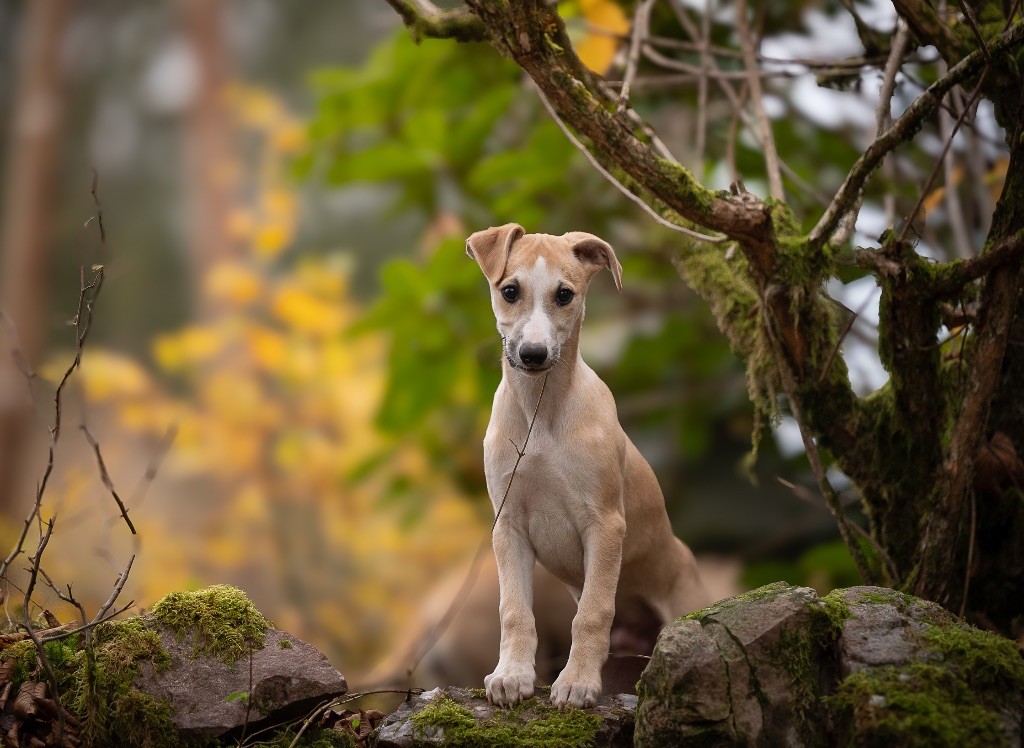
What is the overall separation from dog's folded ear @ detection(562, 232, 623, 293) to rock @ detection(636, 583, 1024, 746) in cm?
158

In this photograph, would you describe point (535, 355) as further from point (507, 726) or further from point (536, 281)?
point (507, 726)

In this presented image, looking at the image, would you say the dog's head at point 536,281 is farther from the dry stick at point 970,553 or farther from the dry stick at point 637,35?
the dry stick at point 970,553

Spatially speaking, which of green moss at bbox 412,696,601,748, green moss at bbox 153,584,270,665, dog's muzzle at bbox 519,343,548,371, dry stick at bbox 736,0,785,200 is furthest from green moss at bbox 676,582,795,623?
dry stick at bbox 736,0,785,200

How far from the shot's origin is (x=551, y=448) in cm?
448

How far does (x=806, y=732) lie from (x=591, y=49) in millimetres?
4014

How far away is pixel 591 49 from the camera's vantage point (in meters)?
6.01

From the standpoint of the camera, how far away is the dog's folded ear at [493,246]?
4.51 meters

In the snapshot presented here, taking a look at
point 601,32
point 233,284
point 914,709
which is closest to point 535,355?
point 914,709

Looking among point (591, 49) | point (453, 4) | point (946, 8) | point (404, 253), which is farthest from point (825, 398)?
point (404, 253)

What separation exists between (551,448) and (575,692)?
1035 mm

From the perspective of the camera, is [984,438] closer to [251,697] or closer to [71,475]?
[251,697]

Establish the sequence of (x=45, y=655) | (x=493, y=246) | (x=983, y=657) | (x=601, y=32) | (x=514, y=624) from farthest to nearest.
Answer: (x=601, y=32)
(x=493, y=246)
(x=514, y=624)
(x=45, y=655)
(x=983, y=657)

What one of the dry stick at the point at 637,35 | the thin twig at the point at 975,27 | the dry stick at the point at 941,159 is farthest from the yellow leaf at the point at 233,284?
the thin twig at the point at 975,27

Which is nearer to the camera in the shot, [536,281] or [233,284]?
[536,281]
